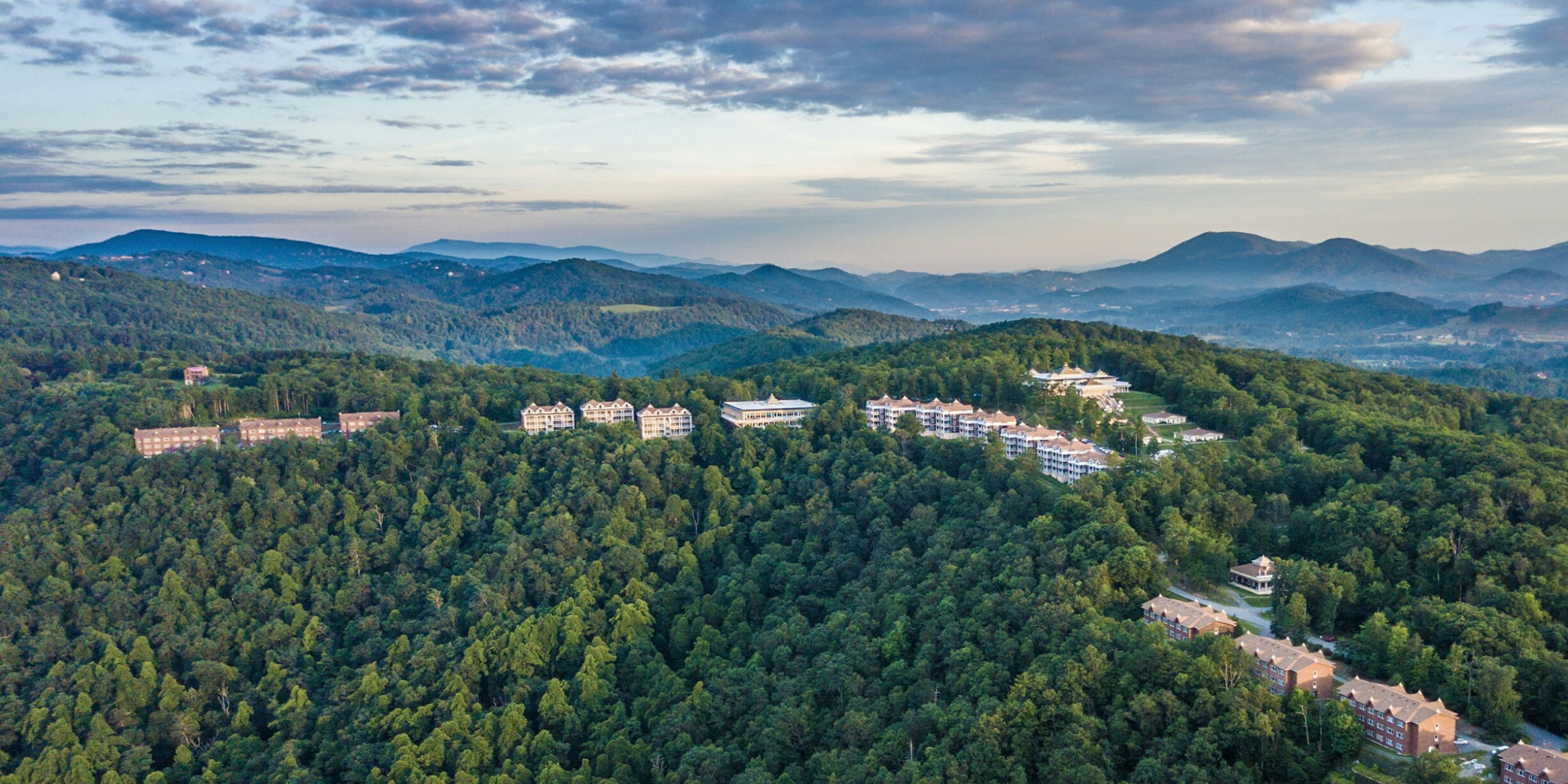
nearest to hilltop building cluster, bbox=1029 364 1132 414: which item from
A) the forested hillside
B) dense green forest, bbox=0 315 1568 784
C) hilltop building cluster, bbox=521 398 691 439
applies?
the forested hillside

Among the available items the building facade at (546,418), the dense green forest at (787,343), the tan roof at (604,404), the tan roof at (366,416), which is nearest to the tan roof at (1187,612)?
the building facade at (546,418)

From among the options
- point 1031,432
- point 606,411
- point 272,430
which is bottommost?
point 272,430

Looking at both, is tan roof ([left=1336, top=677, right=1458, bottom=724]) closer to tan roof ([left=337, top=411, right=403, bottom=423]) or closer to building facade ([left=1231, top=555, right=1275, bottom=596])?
building facade ([left=1231, top=555, right=1275, bottom=596])

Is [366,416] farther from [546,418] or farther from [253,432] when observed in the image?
[546,418]

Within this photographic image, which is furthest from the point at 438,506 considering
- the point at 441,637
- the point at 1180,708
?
the point at 1180,708

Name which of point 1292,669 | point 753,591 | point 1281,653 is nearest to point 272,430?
point 753,591

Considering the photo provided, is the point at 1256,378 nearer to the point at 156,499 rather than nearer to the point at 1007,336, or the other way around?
the point at 1007,336
